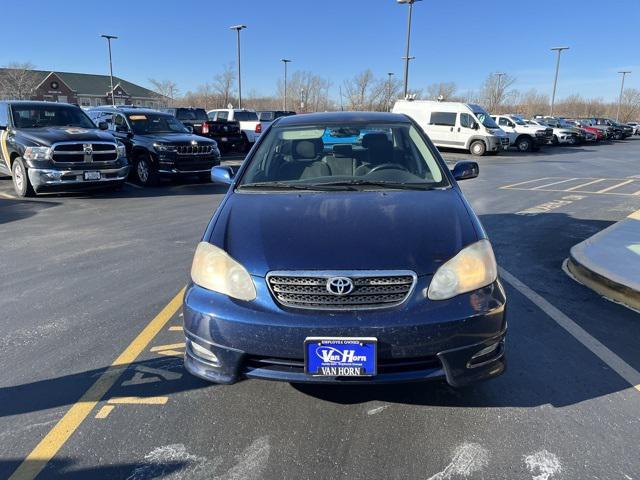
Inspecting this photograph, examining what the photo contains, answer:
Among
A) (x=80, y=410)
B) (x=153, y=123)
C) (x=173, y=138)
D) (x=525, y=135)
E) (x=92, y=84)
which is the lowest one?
(x=80, y=410)

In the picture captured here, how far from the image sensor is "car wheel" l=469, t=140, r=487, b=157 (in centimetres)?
2269

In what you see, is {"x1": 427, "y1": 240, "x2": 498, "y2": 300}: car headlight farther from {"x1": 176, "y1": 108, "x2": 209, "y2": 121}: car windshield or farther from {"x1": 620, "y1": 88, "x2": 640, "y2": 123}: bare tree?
{"x1": 620, "y1": 88, "x2": 640, "y2": 123}: bare tree

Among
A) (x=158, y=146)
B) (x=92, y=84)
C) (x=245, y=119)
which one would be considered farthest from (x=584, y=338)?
(x=92, y=84)

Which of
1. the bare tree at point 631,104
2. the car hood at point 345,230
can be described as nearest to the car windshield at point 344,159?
the car hood at point 345,230

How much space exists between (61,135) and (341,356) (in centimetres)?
934

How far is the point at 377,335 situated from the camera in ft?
7.80

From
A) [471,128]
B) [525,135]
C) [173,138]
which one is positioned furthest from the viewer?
[525,135]

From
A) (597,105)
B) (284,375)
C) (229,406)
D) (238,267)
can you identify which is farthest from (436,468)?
(597,105)

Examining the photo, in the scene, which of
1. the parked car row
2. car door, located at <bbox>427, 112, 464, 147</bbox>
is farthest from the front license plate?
car door, located at <bbox>427, 112, 464, 147</bbox>

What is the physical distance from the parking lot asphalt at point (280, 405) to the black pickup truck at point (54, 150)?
5006 millimetres

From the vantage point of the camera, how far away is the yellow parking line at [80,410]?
2391mm

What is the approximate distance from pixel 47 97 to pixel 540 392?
87.6m

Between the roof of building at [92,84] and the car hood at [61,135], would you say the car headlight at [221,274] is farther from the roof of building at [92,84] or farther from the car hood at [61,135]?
the roof of building at [92,84]

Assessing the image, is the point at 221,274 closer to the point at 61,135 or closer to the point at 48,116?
the point at 61,135
